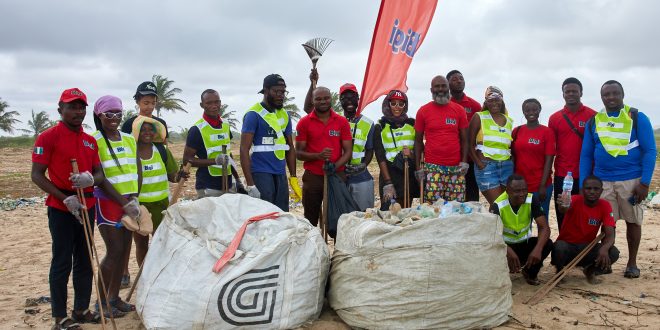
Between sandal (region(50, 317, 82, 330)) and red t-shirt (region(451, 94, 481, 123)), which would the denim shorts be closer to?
red t-shirt (region(451, 94, 481, 123))

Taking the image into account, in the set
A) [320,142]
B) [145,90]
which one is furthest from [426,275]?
[145,90]

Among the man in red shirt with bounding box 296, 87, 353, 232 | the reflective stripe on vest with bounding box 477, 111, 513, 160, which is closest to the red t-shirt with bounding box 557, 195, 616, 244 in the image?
the reflective stripe on vest with bounding box 477, 111, 513, 160

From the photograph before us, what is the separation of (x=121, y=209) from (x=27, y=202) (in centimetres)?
810

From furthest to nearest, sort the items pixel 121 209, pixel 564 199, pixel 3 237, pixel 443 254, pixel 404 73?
pixel 3 237, pixel 404 73, pixel 564 199, pixel 121 209, pixel 443 254

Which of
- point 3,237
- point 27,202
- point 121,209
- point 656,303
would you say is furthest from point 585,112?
point 27,202

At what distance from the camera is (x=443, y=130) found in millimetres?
5000

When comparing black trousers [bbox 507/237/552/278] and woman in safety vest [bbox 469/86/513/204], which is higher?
woman in safety vest [bbox 469/86/513/204]

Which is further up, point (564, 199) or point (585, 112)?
point (585, 112)

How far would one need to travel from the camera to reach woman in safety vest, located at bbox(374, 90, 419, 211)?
5211mm

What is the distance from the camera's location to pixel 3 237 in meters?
7.41

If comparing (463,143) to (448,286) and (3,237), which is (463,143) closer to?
(448,286)

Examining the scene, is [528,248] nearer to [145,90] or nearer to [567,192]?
[567,192]

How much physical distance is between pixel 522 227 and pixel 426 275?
156 cm

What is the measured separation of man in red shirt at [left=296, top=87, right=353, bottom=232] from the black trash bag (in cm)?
12
